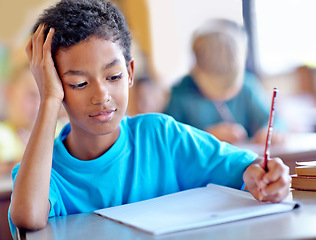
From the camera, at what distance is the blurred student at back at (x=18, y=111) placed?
3289 mm

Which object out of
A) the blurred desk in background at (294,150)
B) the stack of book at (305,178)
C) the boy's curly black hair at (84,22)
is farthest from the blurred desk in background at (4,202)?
the stack of book at (305,178)

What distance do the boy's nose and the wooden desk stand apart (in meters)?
0.25

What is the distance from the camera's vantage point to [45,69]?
1.06 meters

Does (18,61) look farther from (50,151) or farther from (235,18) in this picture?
(50,151)

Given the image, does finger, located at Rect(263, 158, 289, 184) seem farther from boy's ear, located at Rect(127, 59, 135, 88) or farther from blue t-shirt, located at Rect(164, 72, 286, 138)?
blue t-shirt, located at Rect(164, 72, 286, 138)

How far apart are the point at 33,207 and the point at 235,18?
334 cm

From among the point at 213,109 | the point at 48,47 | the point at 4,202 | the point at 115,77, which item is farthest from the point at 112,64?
the point at 213,109

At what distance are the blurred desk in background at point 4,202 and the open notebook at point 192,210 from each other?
117 cm

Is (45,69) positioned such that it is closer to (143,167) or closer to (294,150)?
(143,167)

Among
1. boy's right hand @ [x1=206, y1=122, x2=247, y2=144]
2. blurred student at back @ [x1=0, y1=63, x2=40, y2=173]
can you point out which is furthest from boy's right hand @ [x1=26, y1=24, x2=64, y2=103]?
blurred student at back @ [x1=0, y1=63, x2=40, y2=173]

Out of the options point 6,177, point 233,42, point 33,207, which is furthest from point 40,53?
point 233,42

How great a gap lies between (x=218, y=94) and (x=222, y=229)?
8.00ft

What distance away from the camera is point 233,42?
10.8 ft

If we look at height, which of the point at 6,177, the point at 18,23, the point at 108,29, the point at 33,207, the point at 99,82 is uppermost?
the point at 18,23
